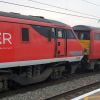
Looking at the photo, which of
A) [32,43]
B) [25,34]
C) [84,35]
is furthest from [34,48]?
[84,35]

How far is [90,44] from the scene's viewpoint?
63.8 feet

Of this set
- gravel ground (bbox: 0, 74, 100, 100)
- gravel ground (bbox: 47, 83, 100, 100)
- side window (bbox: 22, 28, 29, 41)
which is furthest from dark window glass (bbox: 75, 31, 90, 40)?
side window (bbox: 22, 28, 29, 41)

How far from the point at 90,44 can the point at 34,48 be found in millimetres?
7277

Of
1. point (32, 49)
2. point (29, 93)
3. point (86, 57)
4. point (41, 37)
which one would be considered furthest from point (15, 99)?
point (86, 57)

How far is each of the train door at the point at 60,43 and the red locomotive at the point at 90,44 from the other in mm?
4582

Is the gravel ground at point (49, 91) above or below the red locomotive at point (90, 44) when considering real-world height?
below

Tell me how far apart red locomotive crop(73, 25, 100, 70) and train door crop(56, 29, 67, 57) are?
4.58m

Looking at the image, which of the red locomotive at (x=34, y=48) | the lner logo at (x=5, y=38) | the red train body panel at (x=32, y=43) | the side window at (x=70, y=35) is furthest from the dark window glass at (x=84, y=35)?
the lner logo at (x=5, y=38)

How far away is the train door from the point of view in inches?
568

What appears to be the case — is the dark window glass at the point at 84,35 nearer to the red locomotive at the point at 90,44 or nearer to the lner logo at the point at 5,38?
the red locomotive at the point at 90,44

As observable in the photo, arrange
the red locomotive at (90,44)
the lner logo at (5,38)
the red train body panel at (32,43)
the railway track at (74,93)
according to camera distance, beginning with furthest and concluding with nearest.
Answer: the red locomotive at (90,44), the red train body panel at (32,43), the lner logo at (5,38), the railway track at (74,93)

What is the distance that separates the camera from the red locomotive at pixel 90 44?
19.3m

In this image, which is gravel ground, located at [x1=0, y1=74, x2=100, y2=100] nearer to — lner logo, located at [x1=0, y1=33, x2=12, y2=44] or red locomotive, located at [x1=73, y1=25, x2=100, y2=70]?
lner logo, located at [x1=0, y1=33, x2=12, y2=44]

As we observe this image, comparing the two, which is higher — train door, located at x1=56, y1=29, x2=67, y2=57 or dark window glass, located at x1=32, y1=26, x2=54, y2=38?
dark window glass, located at x1=32, y1=26, x2=54, y2=38
